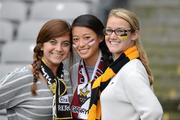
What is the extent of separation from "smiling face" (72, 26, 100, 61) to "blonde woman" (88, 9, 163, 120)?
0.26m

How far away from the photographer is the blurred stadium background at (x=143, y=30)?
20.3 feet

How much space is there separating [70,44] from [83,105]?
0.37 meters

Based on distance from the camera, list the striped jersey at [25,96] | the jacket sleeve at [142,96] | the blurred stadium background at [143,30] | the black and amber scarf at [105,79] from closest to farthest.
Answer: the jacket sleeve at [142,96], the black and amber scarf at [105,79], the striped jersey at [25,96], the blurred stadium background at [143,30]

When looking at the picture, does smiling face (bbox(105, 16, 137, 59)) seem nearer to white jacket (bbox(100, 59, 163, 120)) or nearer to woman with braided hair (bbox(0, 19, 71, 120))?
white jacket (bbox(100, 59, 163, 120))

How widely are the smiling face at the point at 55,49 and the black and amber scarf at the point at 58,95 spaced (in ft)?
0.18

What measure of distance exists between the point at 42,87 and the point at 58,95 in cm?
10

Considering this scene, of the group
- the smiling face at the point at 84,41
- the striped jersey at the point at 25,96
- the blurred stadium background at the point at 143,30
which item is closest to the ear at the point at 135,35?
the smiling face at the point at 84,41

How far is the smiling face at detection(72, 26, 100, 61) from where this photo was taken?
323 cm

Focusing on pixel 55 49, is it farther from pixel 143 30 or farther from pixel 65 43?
pixel 143 30

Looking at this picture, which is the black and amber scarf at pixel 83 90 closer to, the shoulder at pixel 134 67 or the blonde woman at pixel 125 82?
the blonde woman at pixel 125 82

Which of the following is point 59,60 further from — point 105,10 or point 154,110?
point 105,10

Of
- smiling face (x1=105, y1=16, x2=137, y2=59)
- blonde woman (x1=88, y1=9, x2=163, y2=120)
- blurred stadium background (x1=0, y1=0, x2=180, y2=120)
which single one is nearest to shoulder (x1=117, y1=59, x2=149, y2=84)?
blonde woman (x1=88, y1=9, x2=163, y2=120)

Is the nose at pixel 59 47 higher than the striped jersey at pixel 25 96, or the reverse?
the nose at pixel 59 47

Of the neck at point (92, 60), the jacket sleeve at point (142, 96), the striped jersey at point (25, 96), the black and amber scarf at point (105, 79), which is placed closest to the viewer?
the jacket sleeve at point (142, 96)
